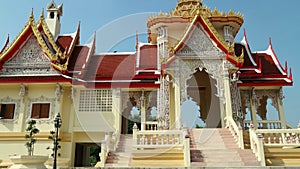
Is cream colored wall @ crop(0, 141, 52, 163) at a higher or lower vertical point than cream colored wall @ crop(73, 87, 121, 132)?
lower

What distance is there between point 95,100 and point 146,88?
8.21ft

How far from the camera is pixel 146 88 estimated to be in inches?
503

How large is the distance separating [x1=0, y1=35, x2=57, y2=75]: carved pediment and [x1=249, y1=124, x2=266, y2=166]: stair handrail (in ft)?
29.8

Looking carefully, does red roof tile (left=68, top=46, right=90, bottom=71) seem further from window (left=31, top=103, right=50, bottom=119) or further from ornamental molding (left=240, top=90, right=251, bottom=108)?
ornamental molding (left=240, top=90, right=251, bottom=108)

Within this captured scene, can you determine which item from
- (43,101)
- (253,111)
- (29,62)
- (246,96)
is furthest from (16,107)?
(253,111)

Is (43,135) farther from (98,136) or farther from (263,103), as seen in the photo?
(263,103)

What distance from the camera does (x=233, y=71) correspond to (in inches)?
448

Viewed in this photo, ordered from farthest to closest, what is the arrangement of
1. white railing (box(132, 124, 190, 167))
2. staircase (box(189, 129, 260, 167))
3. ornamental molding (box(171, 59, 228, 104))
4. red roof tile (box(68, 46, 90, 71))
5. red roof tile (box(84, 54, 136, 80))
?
1. red roof tile (box(68, 46, 90, 71))
2. red roof tile (box(84, 54, 136, 80))
3. ornamental molding (box(171, 59, 228, 104))
4. white railing (box(132, 124, 190, 167))
5. staircase (box(189, 129, 260, 167))

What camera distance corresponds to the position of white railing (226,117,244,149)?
899 cm

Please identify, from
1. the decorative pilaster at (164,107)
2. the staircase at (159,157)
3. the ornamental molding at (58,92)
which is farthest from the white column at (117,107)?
the staircase at (159,157)

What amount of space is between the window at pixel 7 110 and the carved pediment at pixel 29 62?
1.53 metres

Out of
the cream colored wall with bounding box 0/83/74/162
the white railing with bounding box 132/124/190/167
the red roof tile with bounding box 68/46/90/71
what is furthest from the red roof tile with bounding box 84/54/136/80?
the white railing with bounding box 132/124/190/167

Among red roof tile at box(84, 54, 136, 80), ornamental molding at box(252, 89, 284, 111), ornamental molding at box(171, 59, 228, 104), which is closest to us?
ornamental molding at box(171, 59, 228, 104)

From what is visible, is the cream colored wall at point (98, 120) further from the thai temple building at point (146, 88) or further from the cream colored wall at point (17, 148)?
the cream colored wall at point (17, 148)
